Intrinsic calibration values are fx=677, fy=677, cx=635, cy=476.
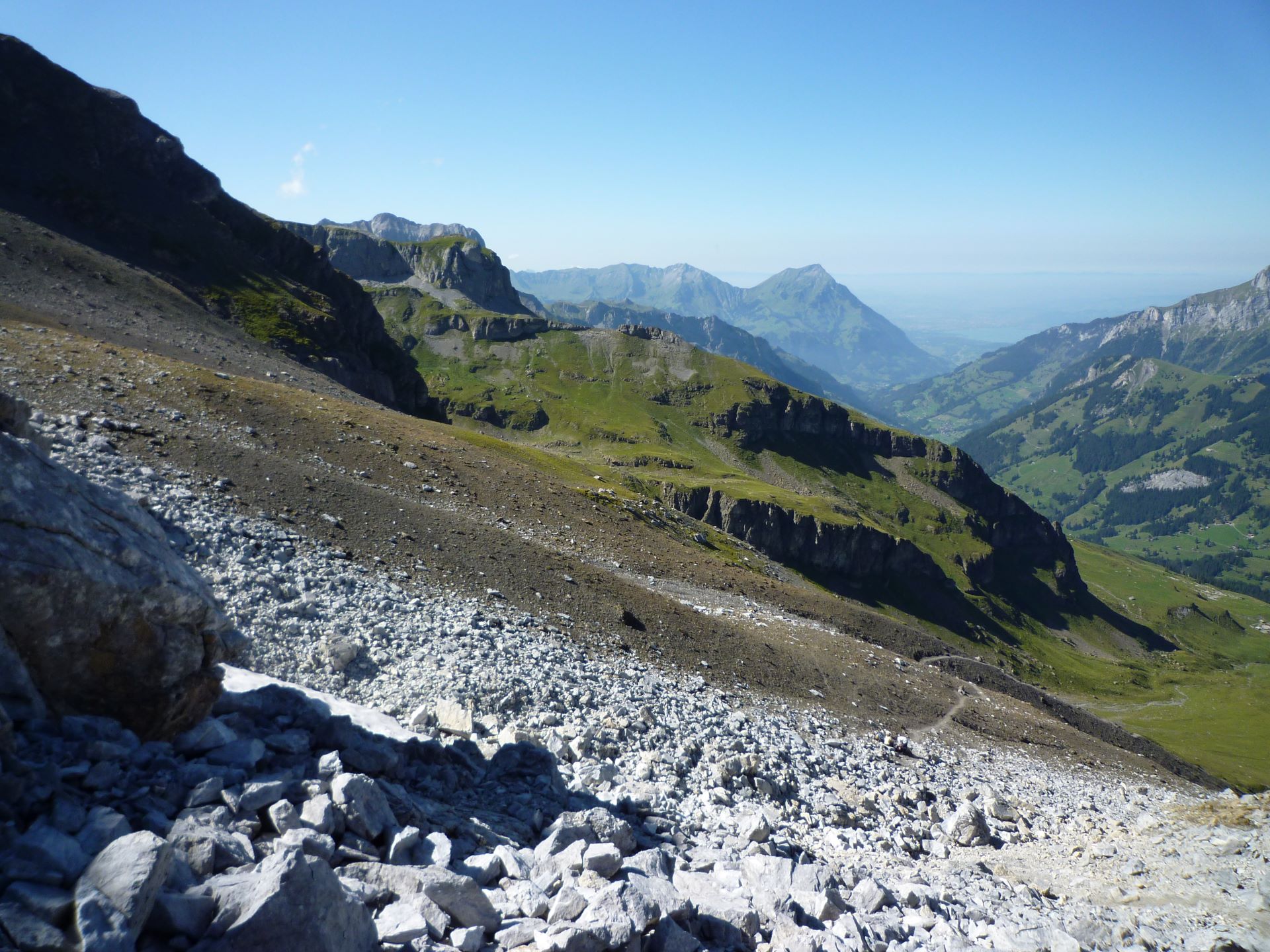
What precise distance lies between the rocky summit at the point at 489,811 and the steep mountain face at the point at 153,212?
73.7 m

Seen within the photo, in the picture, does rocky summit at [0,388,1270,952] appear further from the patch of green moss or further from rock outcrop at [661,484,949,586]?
rock outcrop at [661,484,949,586]

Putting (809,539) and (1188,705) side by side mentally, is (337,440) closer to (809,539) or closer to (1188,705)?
(809,539)

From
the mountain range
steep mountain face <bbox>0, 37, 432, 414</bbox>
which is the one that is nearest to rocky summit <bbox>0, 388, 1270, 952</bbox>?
the mountain range

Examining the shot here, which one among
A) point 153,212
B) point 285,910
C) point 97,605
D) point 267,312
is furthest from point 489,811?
point 153,212

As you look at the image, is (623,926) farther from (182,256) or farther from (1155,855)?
(182,256)

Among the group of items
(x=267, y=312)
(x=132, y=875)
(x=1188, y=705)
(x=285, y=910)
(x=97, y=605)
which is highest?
(x=267, y=312)

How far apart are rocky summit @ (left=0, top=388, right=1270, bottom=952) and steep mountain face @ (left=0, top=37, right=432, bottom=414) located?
7365cm

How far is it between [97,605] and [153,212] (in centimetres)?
11260

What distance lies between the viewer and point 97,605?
10.5m

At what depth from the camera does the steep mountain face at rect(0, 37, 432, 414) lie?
284 feet

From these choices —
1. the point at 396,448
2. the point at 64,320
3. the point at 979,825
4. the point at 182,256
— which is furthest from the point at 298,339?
the point at 979,825

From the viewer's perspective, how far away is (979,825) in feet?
73.0

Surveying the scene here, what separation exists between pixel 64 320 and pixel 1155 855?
257 feet

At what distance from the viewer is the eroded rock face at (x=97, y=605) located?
9859 mm
